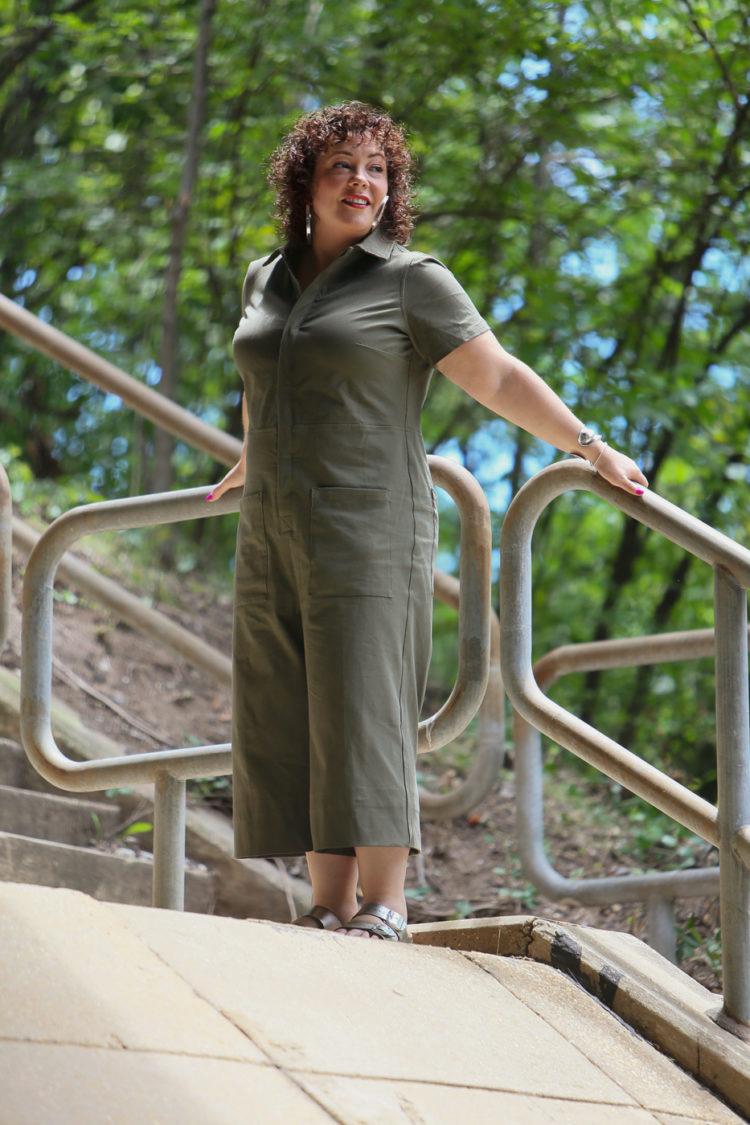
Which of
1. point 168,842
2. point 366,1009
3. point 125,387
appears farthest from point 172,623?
point 366,1009

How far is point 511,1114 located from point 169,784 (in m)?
1.22

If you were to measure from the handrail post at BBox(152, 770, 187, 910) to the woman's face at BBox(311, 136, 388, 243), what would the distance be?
3.84 feet

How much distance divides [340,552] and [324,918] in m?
0.69

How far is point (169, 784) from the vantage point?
2.62 metres

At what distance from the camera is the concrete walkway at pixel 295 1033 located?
134cm

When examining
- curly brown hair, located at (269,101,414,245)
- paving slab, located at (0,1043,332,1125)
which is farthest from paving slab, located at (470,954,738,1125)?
curly brown hair, located at (269,101,414,245)

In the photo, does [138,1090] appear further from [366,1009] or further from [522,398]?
[522,398]

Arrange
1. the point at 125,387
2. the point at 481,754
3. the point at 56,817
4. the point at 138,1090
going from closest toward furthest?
the point at 138,1090
the point at 481,754
the point at 56,817
the point at 125,387

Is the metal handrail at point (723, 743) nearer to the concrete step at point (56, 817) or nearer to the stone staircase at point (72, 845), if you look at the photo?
the stone staircase at point (72, 845)

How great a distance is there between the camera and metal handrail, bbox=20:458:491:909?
2459mm

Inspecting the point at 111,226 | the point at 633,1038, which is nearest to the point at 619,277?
the point at 111,226

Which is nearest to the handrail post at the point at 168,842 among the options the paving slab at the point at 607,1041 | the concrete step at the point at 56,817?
the paving slab at the point at 607,1041

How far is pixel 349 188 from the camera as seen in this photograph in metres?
2.37

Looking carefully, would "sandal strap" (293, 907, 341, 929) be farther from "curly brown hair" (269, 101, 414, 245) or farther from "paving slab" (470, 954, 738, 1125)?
"curly brown hair" (269, 101, 414, 245)
